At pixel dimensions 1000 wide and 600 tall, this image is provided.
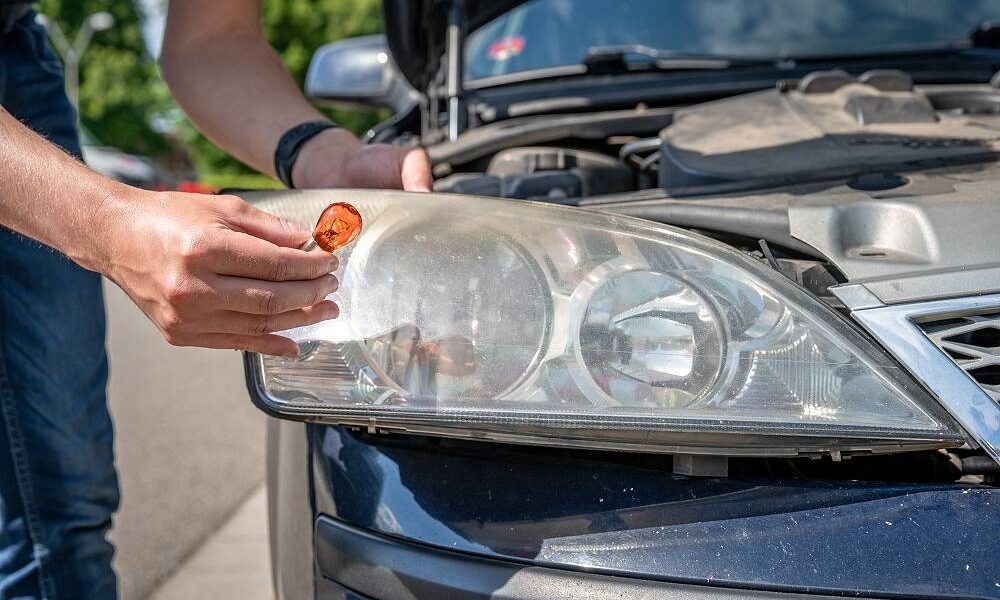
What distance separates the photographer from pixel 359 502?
3.81ft

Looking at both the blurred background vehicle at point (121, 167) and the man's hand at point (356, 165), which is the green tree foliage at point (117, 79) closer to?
the blurred background vehicle at point (121, 167)

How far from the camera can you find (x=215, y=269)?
36.7 inches

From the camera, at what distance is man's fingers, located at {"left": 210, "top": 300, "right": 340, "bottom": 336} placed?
99 centimetres

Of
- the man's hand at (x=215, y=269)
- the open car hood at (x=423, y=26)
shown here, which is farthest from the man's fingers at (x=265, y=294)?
the open car hood at (x=423, y=26)

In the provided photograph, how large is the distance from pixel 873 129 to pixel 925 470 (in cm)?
72

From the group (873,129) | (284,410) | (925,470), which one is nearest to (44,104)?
(284,410)

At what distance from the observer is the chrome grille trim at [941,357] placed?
3.28 feet

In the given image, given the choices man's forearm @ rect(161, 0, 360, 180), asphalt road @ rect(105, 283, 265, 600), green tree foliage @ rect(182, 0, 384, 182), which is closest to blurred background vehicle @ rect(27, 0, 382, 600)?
asphalt road @ rect(105, 283, 265, 600)

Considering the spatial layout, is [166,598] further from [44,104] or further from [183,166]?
[183,166]

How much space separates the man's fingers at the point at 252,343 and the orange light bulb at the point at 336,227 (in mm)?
121

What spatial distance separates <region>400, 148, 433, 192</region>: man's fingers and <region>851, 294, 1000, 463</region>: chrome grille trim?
701 mm

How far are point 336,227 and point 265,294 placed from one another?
12 cm

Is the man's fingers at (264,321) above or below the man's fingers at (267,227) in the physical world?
below

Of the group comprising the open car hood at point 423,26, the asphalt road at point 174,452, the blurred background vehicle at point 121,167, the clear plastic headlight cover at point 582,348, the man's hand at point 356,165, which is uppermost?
the open car hood at point 423,26
